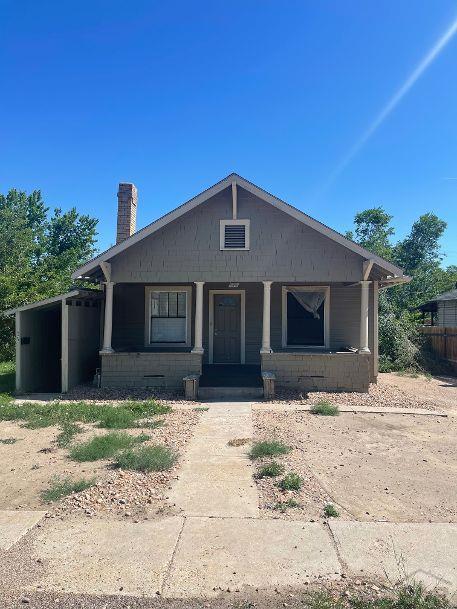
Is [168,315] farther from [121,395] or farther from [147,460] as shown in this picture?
[147,460]

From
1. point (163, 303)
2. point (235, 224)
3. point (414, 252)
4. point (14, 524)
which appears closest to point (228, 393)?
point (163, 303)

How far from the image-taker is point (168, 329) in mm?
13047

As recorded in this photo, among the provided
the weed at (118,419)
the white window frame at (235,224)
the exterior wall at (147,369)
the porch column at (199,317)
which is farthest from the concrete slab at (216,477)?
the white window frame at (235,224)

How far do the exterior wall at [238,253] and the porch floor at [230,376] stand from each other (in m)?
2.52

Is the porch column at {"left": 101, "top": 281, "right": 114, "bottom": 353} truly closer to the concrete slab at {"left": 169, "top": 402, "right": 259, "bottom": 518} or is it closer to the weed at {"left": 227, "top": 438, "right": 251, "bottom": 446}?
the concrete slab at {"left": 169, "top": 402, "right": 259, "bottom": 518}

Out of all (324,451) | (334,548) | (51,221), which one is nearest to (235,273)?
(324,451)

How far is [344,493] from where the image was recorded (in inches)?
190

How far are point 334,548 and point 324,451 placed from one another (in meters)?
2.81

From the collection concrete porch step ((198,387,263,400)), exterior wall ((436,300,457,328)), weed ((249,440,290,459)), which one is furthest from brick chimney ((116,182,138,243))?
exterior wall ((436,300,457,328))

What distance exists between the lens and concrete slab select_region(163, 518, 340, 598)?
3.17m

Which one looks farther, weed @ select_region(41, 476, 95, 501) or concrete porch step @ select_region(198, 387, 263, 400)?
concrete porch step @ select_region(198, 387, 263, 400)

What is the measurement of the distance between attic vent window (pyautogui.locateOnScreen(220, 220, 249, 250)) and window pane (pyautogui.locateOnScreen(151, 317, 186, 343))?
9.15ft

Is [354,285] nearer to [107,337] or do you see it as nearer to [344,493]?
[107,337]

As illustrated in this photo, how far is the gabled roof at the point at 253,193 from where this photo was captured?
11.3 meters
